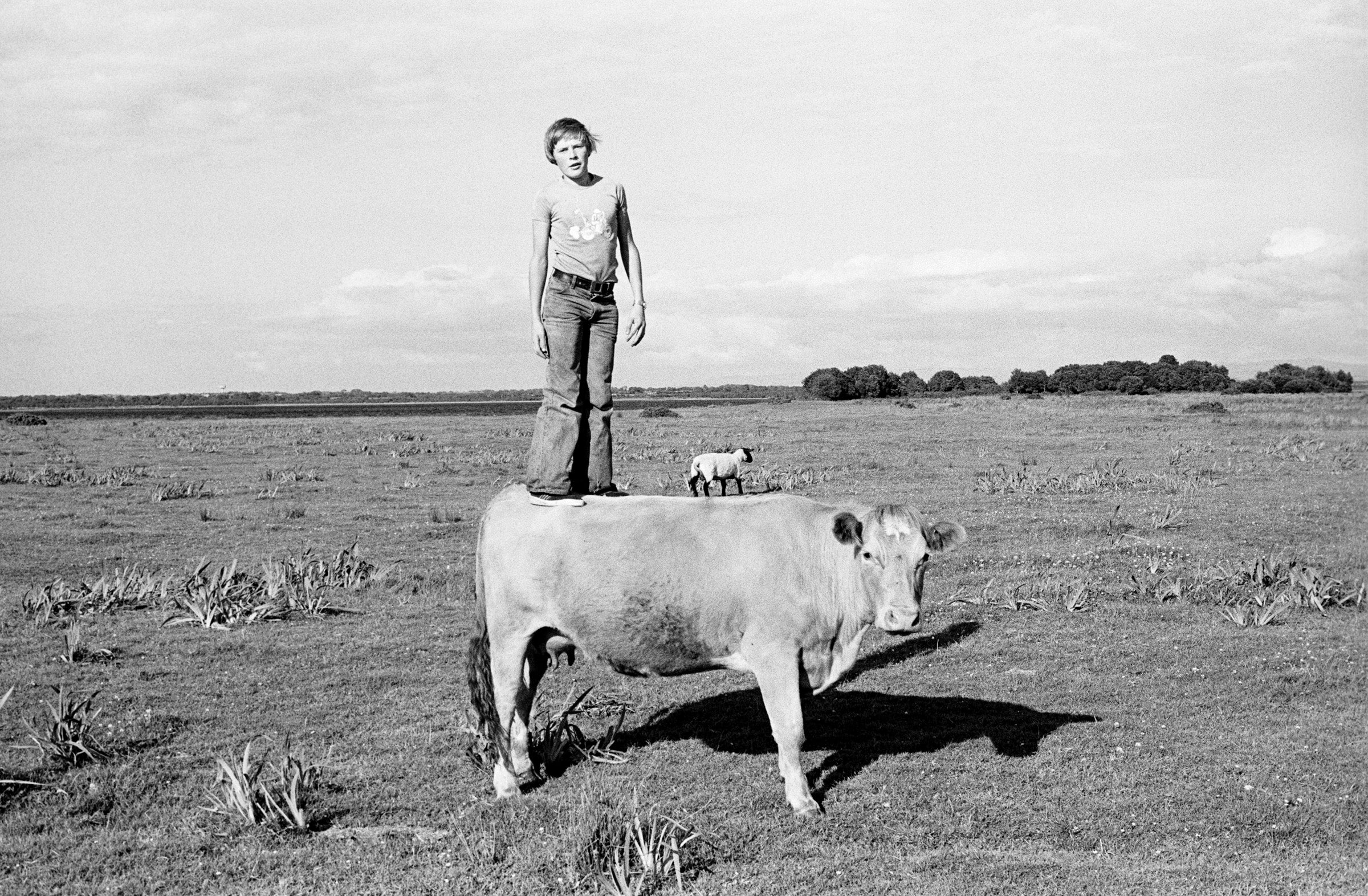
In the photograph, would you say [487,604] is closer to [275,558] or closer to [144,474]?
[275,558]

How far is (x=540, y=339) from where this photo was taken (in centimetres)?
723

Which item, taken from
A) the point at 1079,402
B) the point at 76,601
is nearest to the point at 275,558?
the point at 76,601

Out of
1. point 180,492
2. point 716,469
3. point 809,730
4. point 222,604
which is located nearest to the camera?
point 809,730

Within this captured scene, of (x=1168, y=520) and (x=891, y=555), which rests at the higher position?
(x=891, y=555)

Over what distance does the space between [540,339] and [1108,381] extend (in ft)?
300

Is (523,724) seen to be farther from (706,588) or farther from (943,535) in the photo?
(943,535)

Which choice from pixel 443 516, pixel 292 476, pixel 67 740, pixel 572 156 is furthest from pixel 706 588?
pixel 292 476

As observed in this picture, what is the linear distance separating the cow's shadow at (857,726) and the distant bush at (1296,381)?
69.1 meters

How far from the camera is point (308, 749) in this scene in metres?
8.24

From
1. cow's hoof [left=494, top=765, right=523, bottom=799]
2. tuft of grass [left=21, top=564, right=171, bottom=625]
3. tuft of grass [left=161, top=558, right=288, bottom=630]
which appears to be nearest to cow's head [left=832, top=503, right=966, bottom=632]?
cow's hoof [left=494, top=765, right=523, bottom=799]

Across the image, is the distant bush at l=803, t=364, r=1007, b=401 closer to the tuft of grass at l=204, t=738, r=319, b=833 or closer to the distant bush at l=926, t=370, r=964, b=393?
the distant bush at l=926, t=370, r=964, b=393

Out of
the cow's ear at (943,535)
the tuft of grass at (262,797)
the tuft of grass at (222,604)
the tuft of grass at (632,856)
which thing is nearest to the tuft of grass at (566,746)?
the tuft of grass at (262,797)

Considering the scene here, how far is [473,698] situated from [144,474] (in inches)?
1038

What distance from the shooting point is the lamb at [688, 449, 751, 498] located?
2591 centimetres
